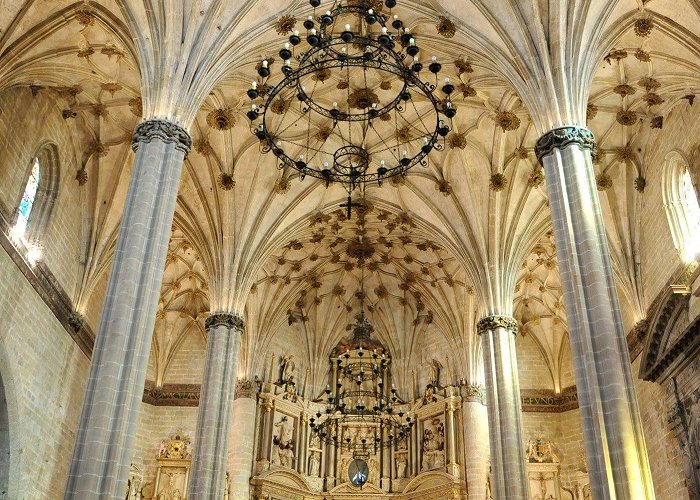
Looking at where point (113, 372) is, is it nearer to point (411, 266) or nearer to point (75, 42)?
point (75, 42)

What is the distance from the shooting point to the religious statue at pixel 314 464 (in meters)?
24.5

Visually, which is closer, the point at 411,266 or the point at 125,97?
the point at 125,97

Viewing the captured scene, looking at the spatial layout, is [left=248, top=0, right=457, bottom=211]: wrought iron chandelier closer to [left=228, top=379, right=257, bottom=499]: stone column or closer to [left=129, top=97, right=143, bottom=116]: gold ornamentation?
[left=129, top=97, right=143, bottom=116]: gold ornamentation

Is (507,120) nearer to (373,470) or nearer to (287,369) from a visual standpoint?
(287,369)

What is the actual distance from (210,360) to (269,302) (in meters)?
6.81

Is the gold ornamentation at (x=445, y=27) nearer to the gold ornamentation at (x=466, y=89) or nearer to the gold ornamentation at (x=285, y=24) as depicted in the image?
the gold ornamentation at (x=466, y=89)

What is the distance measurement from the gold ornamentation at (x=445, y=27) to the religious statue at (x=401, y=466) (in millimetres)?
14806

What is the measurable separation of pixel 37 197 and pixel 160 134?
6321mm

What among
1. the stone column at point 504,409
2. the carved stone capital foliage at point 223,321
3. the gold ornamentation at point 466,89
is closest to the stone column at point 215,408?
the carved stone capital foliage at point 223,321

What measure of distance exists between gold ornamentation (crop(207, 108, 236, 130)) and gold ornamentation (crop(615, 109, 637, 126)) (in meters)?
9.92

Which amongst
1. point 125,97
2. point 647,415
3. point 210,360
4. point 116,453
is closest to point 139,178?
point 116,453

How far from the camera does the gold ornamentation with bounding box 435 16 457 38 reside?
53.3ft

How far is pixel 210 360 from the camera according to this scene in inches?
750

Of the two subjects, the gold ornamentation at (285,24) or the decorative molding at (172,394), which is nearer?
the gold ornamentation at (285,24)
